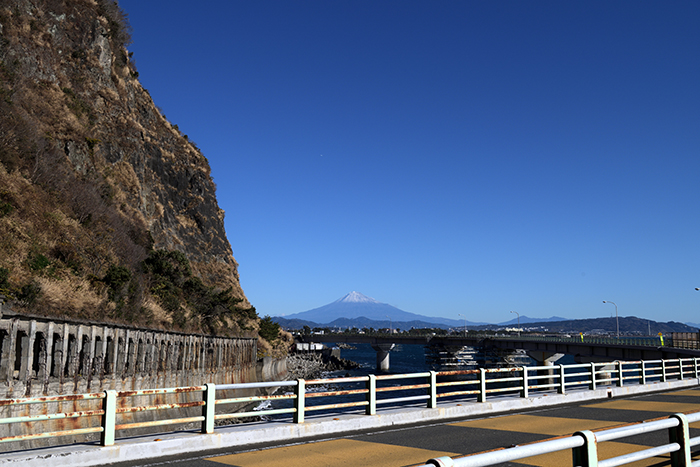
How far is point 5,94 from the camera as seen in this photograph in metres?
Result: 36.5

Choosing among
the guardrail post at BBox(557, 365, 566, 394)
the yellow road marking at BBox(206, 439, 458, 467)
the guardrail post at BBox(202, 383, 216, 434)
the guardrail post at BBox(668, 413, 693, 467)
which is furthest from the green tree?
the guardrail post at BBox(668, 413, 693, 467)

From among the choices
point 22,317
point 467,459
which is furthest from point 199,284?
point 467,459

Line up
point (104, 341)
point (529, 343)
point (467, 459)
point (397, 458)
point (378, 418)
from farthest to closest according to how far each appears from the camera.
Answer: point (529, 343)
point (104, 341)
point (378, 418)
point (397, 458)
point (467, 459)

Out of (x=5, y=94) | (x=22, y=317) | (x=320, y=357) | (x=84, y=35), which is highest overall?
(x=84, y=35)

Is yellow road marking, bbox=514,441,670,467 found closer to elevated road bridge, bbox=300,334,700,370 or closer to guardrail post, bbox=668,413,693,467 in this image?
guardrail post, bbox=668,413,693,467

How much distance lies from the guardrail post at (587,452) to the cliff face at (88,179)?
71.1 ft

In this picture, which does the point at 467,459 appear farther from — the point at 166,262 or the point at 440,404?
the point at 166,262

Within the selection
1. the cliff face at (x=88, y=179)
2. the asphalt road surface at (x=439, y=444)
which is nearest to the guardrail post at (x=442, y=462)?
the asphalt road surface at (x=439, y=444)

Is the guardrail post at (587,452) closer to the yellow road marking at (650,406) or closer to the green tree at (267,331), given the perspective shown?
the yellow road marking at (650,406)

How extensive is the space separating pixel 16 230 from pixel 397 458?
24326mm

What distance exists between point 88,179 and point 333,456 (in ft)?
130

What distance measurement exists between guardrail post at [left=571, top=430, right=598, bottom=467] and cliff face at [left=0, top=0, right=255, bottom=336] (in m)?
21.7

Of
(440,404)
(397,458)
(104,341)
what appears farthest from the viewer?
(104,341)

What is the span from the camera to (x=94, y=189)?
42.3 m
